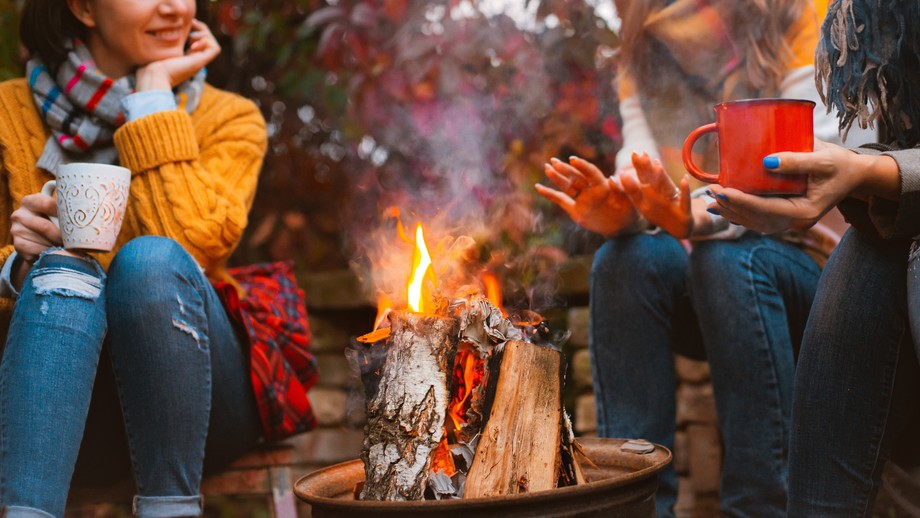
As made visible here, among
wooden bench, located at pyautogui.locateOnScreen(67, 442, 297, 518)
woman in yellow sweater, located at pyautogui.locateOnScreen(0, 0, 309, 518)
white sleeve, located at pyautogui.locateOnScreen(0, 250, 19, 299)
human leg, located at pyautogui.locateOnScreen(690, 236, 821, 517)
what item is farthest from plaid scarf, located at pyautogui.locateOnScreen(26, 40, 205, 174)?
human leg, located at pyautogui.locateOnScreen(690, 236, 821, 517)

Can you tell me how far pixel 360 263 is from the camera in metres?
2.74

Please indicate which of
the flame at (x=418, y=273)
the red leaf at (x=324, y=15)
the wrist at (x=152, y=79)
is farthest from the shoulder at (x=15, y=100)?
the flame at (x=418, y=273)

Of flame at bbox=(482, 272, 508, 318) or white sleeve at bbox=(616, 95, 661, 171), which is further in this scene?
white sleeve at bbox=(616, 95, 661, 171)

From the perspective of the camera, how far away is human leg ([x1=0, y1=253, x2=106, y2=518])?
4.78 ft

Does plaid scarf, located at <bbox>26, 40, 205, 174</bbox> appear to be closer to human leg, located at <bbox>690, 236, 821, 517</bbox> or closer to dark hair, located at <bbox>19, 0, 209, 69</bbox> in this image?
dark hair, located at <bbox>19, 0, 209, 69</bbox>

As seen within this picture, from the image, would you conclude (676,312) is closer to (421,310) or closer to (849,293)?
(849,293)

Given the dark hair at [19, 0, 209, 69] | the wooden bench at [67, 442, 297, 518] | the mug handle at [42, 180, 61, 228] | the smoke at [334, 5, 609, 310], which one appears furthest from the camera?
the smoke at [334, 5, 609, 310]

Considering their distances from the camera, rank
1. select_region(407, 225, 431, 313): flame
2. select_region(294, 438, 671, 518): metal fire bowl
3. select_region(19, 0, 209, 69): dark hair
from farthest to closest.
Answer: select_region(19, 0, 209, 69): dark hair → select_region(407, 225, 431, 313): flame → select_region(294, 438, 671, 518): metal fire bowl

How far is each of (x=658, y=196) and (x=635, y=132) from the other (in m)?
0.51

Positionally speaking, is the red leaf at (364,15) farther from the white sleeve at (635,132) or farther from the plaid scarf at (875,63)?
the plaid scarf at (875,63)

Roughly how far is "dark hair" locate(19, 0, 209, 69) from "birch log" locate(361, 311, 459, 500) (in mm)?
1344

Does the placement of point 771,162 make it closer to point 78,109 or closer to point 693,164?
point 693,164

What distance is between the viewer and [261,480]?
200 cm

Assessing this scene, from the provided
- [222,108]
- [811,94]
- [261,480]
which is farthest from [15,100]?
[811,94]
